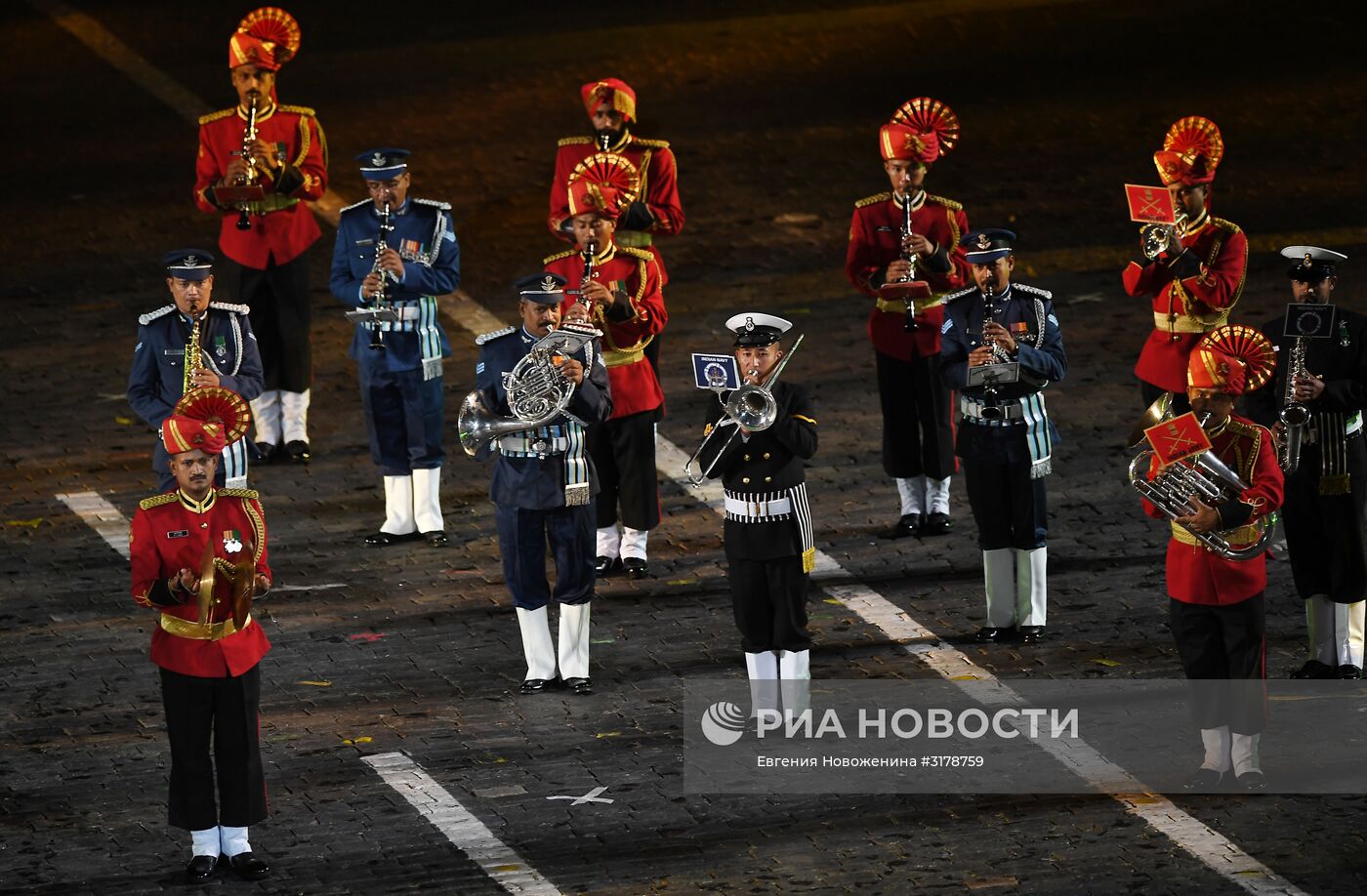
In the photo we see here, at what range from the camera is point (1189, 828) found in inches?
539

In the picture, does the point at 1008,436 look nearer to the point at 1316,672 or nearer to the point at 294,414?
the point at 1316,672

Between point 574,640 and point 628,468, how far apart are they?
7.17 ft

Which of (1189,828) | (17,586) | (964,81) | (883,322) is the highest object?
(964,81)

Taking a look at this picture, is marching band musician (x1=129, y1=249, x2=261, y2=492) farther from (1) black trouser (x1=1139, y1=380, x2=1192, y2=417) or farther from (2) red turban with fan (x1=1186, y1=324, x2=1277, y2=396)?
(2) red turban with fan (x1=1186, y1=324, x2=1277, y2=396)

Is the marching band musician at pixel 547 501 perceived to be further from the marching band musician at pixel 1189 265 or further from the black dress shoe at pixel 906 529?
the marching band musician at pixel 1189 265

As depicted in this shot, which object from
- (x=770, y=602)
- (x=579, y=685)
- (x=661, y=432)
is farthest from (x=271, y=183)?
(x=770, y=602)

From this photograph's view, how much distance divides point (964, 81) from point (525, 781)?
634 inches

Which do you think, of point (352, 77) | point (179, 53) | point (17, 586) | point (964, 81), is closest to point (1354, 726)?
point (17, 586)

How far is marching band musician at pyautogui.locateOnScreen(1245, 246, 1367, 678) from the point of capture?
15438mm

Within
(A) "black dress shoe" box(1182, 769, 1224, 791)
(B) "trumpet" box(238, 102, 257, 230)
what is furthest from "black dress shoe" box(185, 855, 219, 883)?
(B) "trumpet" box(238, 102, 257, 230)

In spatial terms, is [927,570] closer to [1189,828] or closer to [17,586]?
[1189,828]

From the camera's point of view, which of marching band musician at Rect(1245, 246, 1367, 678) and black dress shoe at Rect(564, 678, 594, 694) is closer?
marching band musician at Rect(1245, 246, 1367, 678)

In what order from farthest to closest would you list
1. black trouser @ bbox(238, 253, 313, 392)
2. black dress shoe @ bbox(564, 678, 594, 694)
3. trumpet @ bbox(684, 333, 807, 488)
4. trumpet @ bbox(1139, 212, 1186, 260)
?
black trouser @ bbox(238, 253, 313, 392), trumpet @ bbox(1139, 212, 1186, 260), black dress shoe @ bbox(564, 678, 594, 694), trumpet @ bbox(684, 333, 807, 488)

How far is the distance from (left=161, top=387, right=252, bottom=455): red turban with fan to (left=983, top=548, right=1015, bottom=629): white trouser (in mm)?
4786
